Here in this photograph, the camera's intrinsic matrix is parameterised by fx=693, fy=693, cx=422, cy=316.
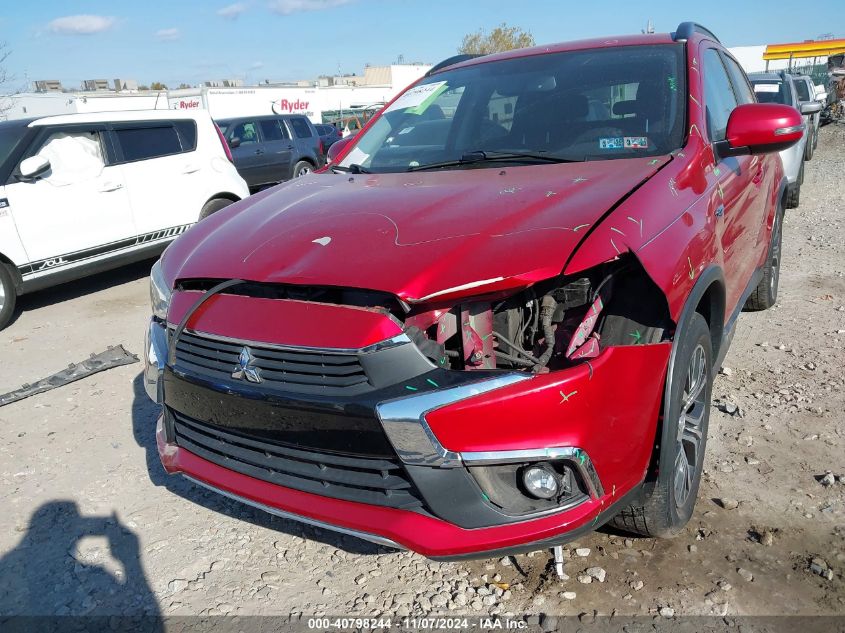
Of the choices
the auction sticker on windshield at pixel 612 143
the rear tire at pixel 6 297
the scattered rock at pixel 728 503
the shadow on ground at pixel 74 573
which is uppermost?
the auction sticker on windshield at pixel 612 143

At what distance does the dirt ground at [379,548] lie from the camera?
2490mm

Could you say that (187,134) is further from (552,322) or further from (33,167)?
(552,322)

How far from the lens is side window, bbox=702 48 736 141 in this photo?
3.15 meters

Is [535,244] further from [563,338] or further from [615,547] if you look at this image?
[615,547]

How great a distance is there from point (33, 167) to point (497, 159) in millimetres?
5205

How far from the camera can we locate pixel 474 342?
2197 mm

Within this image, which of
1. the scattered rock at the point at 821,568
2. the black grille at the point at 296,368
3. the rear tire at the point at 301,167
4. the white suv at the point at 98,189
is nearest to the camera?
the black grille at the point at 296,368

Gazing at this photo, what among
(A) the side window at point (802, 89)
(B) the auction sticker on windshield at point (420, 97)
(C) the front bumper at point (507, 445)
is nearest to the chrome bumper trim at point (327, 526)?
(C) the front bumper at point (507, 445)

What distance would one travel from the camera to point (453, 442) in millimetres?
1957

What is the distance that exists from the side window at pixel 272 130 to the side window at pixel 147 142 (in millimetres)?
6250

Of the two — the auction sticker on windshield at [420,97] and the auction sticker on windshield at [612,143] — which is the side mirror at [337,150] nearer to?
the auction sticker on windshield at [420,97]

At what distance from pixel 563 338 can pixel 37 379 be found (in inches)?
165

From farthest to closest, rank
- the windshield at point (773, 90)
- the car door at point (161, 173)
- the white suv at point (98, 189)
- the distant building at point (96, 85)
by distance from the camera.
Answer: the distant building at point (96, 85), the windshield at point (773, 90), the car door at point (161, 173), the white suv at point (98, 189)

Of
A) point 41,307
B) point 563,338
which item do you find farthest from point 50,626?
point 41,307
